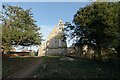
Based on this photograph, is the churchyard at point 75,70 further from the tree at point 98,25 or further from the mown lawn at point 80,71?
the tree at point 98,25

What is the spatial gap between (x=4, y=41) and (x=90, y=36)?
55.3 feet

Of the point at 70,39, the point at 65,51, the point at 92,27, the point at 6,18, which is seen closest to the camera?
the point at 92,27

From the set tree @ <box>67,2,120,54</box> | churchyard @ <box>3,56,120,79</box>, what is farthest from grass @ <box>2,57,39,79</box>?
tree @ <box>67,2,120,54</box>

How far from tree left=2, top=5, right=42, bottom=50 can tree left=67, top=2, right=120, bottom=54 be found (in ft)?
42.0

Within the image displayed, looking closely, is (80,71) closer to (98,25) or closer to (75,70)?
(75,70)

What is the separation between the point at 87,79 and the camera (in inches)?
659

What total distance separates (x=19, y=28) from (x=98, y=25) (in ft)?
71.1

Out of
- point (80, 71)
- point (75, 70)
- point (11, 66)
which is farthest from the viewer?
point (11, 66)

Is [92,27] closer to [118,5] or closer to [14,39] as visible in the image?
[118,5]

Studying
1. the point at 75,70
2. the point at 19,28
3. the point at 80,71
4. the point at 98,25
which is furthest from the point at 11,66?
the point at 19,28

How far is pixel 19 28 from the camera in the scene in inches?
1751

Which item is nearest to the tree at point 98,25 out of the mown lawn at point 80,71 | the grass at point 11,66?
the mown lawn at point 80,71

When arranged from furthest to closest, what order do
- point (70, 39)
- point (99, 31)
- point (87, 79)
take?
point (70, 39) < point (99, 31) < point (87, 79)

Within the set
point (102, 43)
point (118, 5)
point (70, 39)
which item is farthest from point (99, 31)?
point (70, 39)
